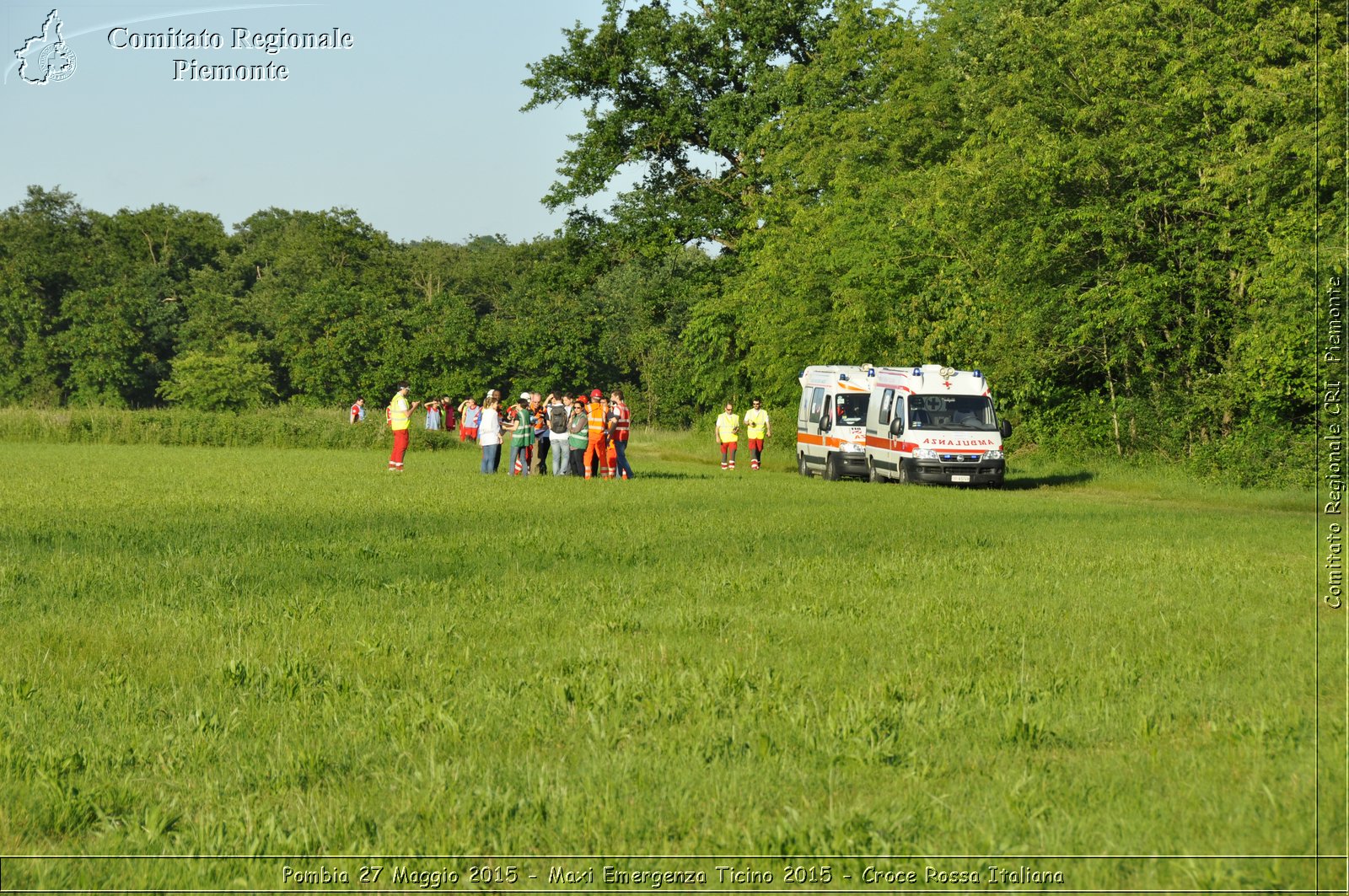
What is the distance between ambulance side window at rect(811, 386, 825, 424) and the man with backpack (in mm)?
6878

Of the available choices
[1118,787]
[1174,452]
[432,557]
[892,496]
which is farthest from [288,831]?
[1174,452]

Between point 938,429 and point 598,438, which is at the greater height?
point 938,429

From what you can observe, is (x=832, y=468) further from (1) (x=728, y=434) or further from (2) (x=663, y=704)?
(2) (x=663, y=704)

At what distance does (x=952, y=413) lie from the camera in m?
32.5

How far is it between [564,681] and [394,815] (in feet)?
8.29

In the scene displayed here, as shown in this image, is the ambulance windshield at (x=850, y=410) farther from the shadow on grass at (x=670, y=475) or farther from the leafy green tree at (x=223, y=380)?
the leafy green tree at (x=223, y=380)

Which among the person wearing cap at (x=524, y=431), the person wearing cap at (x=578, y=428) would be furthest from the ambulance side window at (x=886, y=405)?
the person wearing cap at (x=524, y=431)

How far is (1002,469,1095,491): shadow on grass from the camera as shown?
1312 inches

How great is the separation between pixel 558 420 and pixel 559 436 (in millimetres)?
369

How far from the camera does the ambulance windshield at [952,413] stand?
32.2 meters

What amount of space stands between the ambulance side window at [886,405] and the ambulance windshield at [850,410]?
170 cm

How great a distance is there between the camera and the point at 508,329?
95562 mm

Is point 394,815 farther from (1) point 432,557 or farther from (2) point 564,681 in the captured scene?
(1) point 432,557

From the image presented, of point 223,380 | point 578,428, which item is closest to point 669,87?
point 578,428
